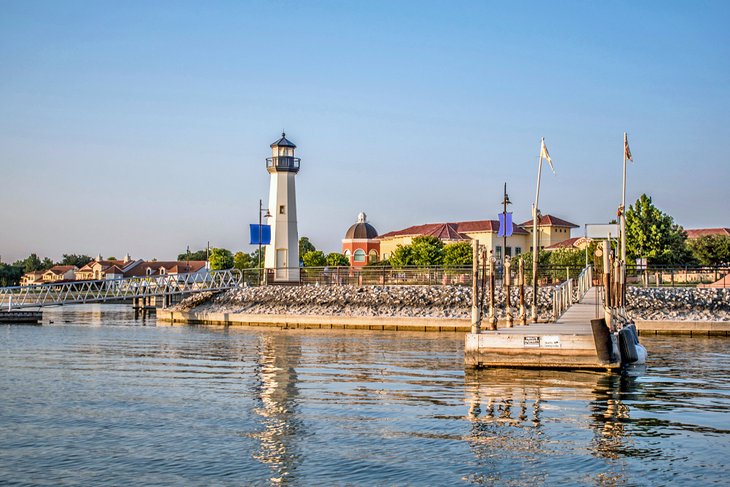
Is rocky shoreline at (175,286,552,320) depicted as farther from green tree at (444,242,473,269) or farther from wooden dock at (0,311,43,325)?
green tree at (444,242,473,269)

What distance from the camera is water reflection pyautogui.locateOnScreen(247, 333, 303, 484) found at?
13211 mm

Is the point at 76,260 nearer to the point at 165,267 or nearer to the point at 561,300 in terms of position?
the point at 165,267

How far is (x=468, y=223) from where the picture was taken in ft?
341

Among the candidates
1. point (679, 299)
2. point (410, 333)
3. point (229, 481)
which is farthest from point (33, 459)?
point (679, 299)

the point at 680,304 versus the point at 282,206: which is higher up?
the point at 282,206

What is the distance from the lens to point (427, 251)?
8862 cm

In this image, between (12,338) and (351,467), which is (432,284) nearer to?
(12,338)

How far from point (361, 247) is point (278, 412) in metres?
91.4

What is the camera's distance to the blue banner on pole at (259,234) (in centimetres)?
6159

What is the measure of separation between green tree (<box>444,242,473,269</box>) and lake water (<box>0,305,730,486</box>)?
189 ft

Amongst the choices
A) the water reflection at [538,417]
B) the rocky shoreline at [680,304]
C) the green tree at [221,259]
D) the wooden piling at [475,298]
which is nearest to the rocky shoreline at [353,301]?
the rocky shoreline at [680,304]

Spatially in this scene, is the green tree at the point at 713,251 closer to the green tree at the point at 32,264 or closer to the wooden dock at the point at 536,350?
the wooden dock at the point at 536,350

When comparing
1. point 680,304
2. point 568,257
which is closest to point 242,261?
point 568,257

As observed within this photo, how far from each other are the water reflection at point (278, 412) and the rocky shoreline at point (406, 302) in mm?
19129
